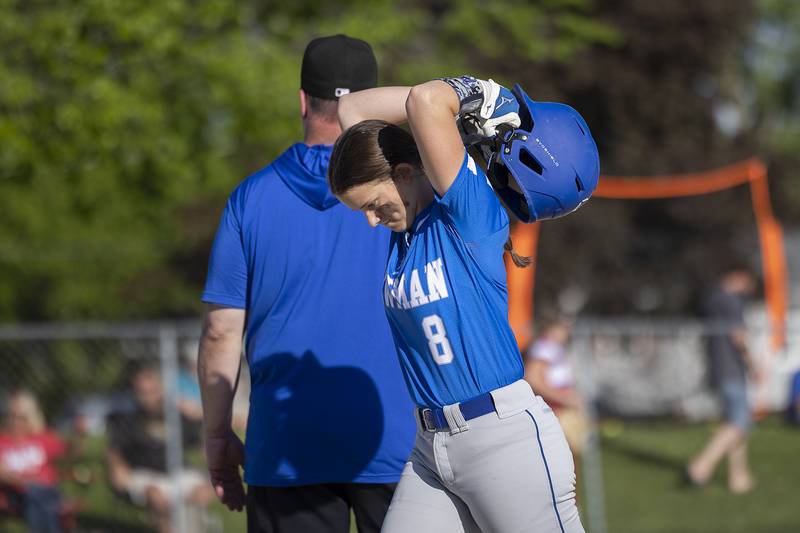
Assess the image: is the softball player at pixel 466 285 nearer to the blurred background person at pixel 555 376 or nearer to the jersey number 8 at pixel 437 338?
the jersey number 8 at pixel 437 338

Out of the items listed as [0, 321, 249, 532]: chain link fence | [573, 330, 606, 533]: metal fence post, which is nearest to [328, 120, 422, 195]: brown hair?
[0, 321, 249, 532]: chain link fence

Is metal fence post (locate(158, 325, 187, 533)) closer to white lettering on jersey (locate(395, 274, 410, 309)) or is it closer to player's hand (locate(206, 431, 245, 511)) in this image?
player's hand (locate(206, 431, 245, 511))

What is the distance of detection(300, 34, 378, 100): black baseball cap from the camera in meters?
3.73

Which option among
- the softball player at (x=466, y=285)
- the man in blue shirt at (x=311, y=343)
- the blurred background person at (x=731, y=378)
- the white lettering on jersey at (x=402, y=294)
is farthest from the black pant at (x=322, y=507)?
the blurred background person at (x=731, y=378)

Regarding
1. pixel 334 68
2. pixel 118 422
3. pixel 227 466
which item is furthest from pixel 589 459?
pixel 334 68

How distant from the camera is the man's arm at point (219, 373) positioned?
→ 375 centimetres

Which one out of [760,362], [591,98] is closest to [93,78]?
[760,362]

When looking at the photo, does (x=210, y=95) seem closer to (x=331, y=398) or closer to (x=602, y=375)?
(x=331, y=398)

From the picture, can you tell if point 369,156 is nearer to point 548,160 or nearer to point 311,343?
point 548,160

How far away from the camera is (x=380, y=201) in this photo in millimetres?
3188

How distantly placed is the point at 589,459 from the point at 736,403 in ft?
5.51

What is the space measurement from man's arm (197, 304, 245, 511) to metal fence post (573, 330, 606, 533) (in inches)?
257

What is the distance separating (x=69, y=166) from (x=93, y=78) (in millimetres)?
1181

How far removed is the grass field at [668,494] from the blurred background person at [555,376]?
118 centimetres
